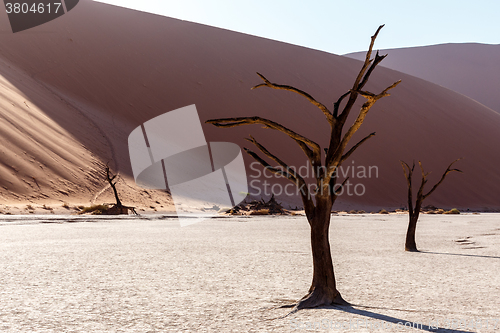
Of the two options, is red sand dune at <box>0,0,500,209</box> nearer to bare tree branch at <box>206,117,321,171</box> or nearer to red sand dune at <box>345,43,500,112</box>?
bare tree branch at <box>206,117,321,171</box>

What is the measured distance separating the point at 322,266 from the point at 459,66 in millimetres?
118870

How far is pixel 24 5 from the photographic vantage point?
52.9 metres

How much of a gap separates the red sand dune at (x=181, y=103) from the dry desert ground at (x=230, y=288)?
19980 mm

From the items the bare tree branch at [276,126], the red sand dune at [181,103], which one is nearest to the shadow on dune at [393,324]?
the bare tree branch at [276,126]

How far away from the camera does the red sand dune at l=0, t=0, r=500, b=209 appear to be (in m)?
30.0

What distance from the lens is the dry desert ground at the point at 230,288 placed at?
12.3 feet

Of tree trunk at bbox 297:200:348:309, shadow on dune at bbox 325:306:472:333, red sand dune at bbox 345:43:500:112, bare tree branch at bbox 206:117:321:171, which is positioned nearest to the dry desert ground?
shadow on dune at bbox 325:306:472:333

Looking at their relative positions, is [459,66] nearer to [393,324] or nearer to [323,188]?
[323,188]

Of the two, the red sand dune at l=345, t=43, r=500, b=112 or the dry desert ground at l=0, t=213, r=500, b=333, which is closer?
the dry desert ground at l=0, t=213, r=500, b=333

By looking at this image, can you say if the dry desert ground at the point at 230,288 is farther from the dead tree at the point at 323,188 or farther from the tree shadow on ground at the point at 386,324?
the dead tree at the point at 323,188

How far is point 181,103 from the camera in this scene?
46312 millimetres

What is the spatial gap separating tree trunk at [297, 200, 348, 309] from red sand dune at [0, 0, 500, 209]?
77.3ft

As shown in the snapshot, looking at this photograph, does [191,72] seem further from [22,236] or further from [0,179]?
[22,236]

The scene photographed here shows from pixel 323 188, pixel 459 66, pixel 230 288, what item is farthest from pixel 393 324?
pixel 459 66
